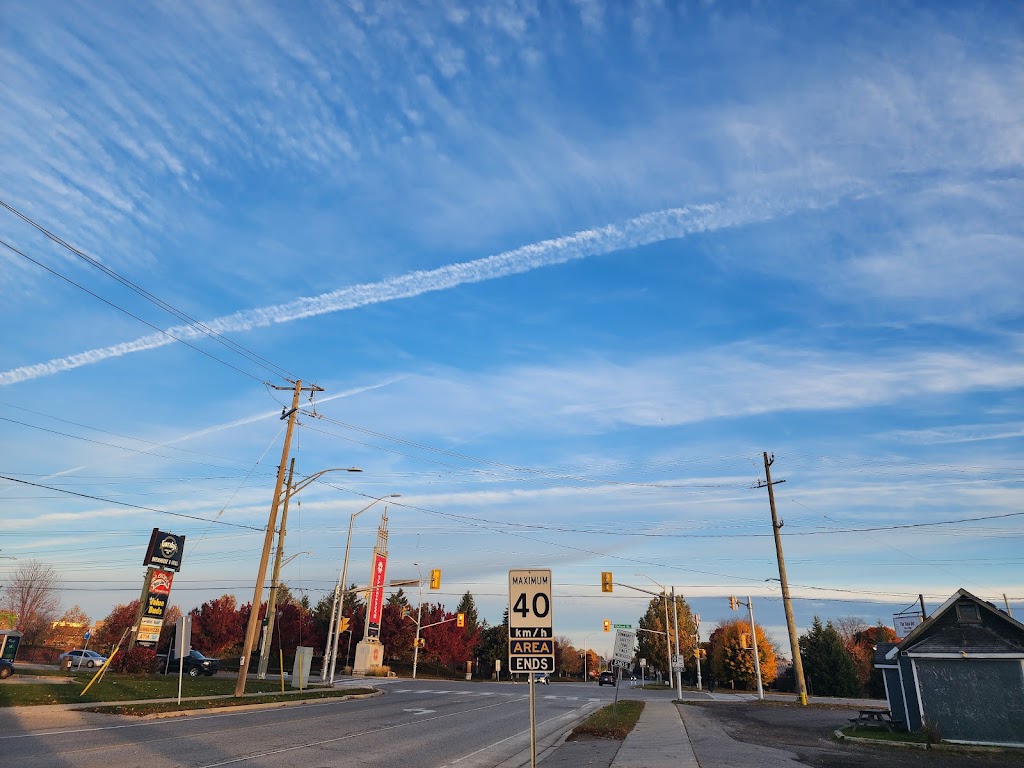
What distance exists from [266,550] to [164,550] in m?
14.3

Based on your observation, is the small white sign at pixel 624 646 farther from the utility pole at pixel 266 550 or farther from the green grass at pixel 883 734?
the utility pole at pixel 266 550

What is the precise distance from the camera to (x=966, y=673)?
2016 cm

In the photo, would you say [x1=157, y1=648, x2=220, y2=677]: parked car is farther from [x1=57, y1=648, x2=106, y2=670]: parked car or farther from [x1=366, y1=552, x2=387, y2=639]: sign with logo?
[x1=366, y1=552, x2=387, y2=639]: sign with logo

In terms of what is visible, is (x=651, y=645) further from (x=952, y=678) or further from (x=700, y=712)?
(x=952, y=678)

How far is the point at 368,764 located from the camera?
43.1 feet

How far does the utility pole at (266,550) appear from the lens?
85.9 ft

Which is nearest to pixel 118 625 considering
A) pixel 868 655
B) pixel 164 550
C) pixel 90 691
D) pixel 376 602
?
pixel 376 602

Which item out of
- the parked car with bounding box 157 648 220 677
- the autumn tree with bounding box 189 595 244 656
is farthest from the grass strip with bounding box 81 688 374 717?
the autumn tree with bounding box 189 595 244 656

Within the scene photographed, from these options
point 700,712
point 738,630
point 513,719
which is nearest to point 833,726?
point 700,712

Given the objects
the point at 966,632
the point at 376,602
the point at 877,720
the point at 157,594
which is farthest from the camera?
the point at 376,602

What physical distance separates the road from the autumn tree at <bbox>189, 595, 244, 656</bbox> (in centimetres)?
5183

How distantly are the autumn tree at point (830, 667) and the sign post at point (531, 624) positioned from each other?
73109mm

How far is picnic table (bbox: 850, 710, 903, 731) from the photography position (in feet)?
74.5

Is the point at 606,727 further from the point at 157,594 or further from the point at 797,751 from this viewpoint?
the point at 157,594
